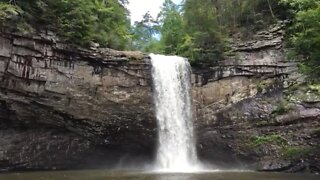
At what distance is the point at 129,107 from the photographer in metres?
20.0

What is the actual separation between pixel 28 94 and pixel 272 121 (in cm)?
1220

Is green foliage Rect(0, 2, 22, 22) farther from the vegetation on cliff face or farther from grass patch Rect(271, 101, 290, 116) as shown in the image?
grass patch Rect(271, 101, 290, 116)

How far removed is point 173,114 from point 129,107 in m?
2.49

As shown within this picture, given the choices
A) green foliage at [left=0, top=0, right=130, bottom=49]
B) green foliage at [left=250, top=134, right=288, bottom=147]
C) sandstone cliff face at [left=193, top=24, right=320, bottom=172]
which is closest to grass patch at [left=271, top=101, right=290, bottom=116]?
sandstone cliff face at [left=193, top=24, right=320, bottom=172]

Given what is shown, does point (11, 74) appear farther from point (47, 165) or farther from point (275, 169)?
point (275, 169)

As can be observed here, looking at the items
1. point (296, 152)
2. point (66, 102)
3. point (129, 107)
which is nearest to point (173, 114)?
point (129, 107)

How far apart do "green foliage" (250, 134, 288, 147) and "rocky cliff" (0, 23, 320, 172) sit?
0.05m

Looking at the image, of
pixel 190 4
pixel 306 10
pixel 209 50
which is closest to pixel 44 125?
pixel 209 50

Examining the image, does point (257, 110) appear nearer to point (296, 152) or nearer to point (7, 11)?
point (296, 152)

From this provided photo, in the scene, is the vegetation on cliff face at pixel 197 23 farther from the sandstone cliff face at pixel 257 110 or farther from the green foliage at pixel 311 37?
the sandstone cliff face at pixel 257 110

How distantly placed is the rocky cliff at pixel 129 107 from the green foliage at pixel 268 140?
0.05 m

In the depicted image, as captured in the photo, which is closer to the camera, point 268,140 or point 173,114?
point 268,140

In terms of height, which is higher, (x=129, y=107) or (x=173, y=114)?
(x=129, y=107)

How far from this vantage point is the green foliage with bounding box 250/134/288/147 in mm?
18781
